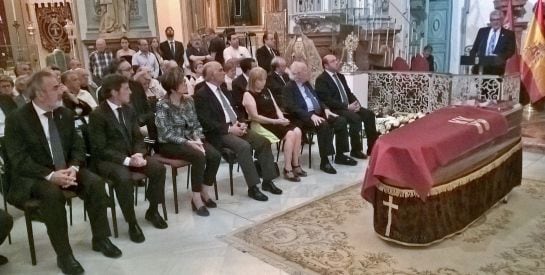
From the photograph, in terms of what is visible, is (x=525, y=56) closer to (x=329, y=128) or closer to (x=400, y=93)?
(x=400, y=93)

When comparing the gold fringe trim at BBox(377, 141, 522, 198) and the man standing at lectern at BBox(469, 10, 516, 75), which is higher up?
the man standing at lectern at BBox(469, 10, 516, 75)

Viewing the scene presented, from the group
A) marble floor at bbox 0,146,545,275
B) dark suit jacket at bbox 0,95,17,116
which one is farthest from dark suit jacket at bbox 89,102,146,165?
dark suit jacket at bbox 0,95,17,116

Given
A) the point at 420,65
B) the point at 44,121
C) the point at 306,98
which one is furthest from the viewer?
the point at 420,65

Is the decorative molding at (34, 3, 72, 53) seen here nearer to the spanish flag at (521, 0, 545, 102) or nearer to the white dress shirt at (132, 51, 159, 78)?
the white dress shirt at (132, 51, 159, 78)

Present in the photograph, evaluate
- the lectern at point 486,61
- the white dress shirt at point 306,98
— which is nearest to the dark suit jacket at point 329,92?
the white dress shirt at point 306,98

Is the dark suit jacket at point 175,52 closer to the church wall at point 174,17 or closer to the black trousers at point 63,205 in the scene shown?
the church wall at point 174,17

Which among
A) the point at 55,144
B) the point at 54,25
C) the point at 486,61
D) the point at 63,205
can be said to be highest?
the point at 54,25

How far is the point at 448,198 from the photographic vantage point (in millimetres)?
3275

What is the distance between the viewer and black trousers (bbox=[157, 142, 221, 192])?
3.99 metres

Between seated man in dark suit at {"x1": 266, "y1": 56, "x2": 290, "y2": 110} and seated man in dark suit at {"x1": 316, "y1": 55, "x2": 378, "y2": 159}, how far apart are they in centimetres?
47

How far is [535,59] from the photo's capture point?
6.71 meters

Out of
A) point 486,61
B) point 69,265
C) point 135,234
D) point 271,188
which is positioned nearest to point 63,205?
point 69,265

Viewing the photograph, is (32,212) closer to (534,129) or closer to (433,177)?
(433,177)

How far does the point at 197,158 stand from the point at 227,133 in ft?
1.79
